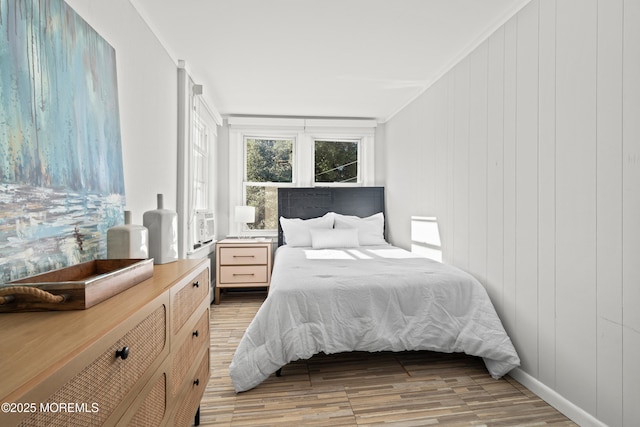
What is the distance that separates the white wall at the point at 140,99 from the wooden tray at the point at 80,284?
31.0 inches

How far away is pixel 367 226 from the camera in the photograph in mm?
4320

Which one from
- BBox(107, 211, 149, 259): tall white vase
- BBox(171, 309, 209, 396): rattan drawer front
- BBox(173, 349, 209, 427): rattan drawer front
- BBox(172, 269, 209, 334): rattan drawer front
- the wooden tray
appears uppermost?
BBox(107, 211, 149, 259): tall white vase

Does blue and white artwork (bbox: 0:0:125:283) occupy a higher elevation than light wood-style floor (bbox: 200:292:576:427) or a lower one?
higher

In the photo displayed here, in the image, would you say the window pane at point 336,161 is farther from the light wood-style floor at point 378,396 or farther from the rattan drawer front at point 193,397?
the rattan drawer front at point 193,397

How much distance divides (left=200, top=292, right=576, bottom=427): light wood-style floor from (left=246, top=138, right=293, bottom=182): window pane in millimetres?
2789

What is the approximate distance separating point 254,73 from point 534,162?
2538 millimetres

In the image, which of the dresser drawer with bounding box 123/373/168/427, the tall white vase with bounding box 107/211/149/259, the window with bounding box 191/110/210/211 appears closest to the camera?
the dresser drawer with bounding box 123/373/168/427

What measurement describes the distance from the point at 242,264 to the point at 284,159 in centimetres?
170

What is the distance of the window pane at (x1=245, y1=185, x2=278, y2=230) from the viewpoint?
15.9 ft

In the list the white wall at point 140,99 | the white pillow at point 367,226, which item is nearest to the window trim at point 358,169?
the white pillow at point 367,226

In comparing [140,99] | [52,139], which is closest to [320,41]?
[140,99]

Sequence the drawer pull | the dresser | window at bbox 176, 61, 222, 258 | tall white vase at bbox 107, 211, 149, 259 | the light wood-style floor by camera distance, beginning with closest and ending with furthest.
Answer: the dresser < the drawer pull < tall white vase at bbox 107, 211, 149, 259 < the light wood-style floor < window at bbox 176, 61, 222, 258

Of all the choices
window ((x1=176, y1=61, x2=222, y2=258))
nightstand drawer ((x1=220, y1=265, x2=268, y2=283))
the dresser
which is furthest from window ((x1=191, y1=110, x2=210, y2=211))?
the dresser

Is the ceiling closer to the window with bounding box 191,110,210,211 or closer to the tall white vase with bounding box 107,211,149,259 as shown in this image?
the window with bounding box 191,110,210,211
